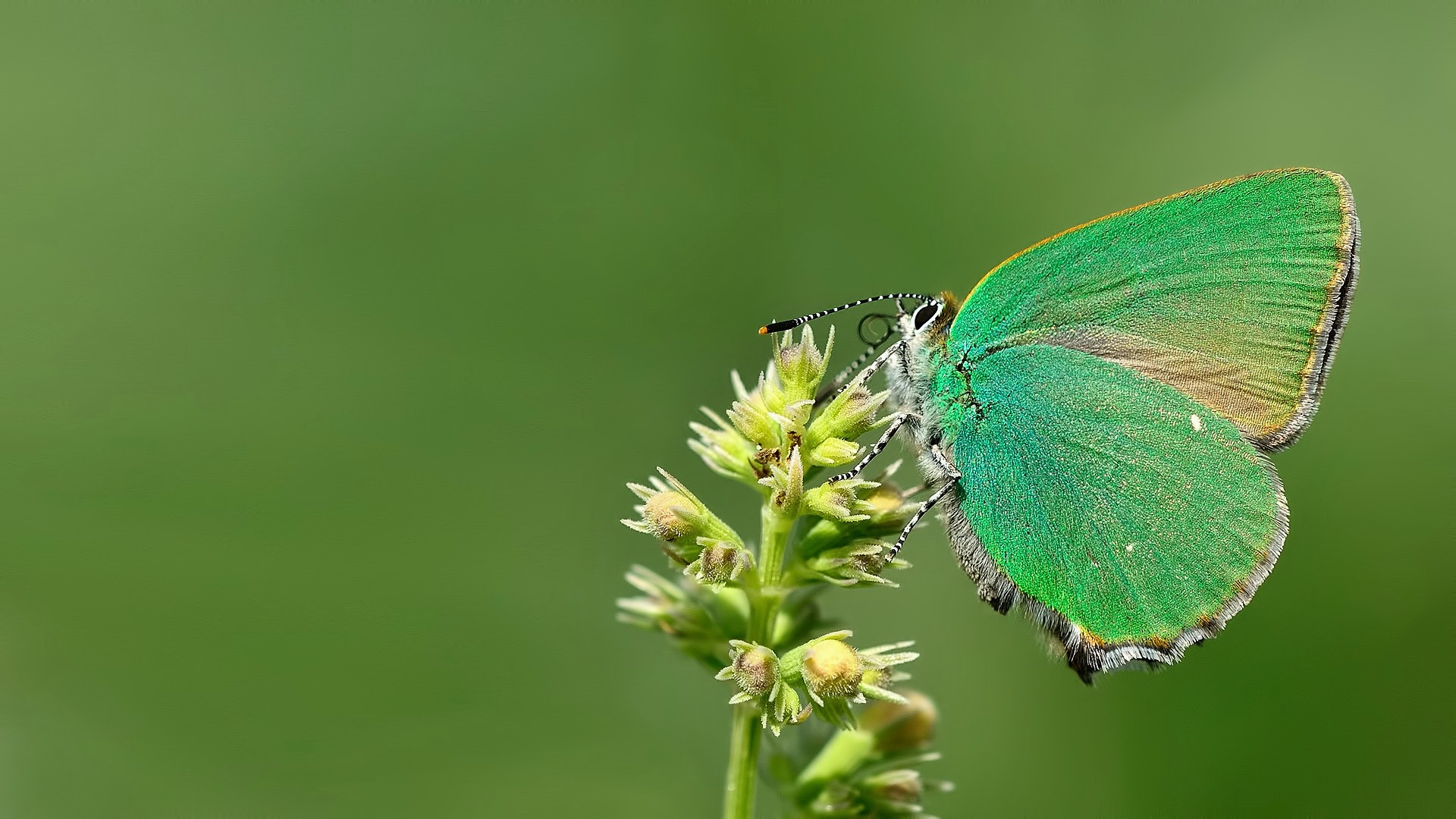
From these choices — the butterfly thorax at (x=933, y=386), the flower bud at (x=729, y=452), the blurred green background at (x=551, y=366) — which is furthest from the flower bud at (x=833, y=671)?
the blurred green background at (x=551, y=366)

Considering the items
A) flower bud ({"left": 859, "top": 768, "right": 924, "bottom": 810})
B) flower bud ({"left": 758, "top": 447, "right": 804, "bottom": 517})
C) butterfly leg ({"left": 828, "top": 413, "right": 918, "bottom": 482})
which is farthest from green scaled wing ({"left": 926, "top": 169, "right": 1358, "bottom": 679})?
flower bud ({"left": 758, "top": 447, "right": 804, "bottom": 517})

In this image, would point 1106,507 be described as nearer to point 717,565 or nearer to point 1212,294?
point 1212,294

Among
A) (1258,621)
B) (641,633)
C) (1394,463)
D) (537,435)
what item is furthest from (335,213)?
(1394,463)

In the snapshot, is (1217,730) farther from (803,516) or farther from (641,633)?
(803,516)

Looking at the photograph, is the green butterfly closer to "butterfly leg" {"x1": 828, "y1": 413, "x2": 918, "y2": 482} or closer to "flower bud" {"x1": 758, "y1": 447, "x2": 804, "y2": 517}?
"butterfly leg" {"x1": 828, "y1": 413, "x2": 918, "y2": 482}

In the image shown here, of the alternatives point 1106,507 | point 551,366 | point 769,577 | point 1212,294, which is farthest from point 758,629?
point 551,366

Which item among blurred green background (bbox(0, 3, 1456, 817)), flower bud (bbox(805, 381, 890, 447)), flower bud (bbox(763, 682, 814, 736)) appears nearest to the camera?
flower bud (bbox(763, 682, 814, 736))
